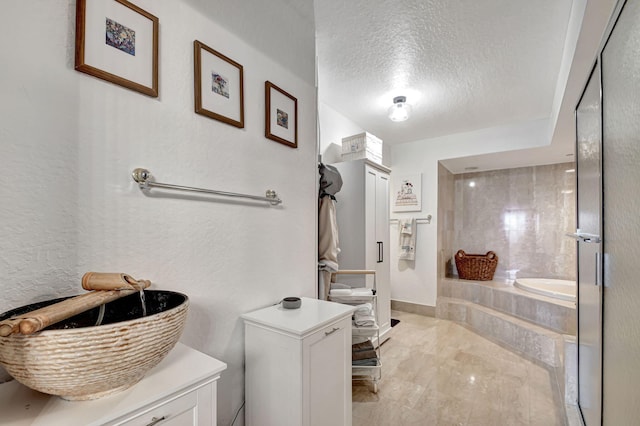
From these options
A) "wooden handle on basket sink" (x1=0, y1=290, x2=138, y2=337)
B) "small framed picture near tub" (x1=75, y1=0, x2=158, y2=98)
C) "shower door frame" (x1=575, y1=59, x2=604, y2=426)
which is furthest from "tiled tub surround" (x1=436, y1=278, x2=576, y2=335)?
"small framed picture near tub" (x1=75, y1=0, x2=158, y2=98)

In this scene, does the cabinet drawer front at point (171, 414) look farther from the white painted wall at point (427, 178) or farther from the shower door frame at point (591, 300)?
the white painted wall at point (427, 178)

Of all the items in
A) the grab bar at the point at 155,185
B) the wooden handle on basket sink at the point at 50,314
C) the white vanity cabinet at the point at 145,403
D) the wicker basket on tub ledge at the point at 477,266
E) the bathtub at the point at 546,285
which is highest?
the grab bar at the point at 155,185

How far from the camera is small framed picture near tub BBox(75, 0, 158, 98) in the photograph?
0.89 m

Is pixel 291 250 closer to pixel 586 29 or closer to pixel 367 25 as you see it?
pixel 367 25

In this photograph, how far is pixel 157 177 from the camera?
107 cm

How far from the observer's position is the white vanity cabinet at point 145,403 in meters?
0.61

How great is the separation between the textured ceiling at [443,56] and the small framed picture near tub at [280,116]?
63cm

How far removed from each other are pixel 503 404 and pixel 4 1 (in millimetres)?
3094

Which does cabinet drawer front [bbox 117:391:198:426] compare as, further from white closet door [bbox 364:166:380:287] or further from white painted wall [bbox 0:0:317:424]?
white closet door [bbox 364:166:380:287]

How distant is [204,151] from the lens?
4.07 feet

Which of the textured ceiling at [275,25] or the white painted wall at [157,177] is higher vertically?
the textured ceiling at [275,25]

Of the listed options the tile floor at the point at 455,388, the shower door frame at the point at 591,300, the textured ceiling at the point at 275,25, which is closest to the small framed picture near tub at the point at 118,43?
the textured ceiling at the point at 275,25

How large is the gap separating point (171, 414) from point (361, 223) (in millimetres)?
2190

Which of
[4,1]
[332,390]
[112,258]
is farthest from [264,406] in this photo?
[4,1]
